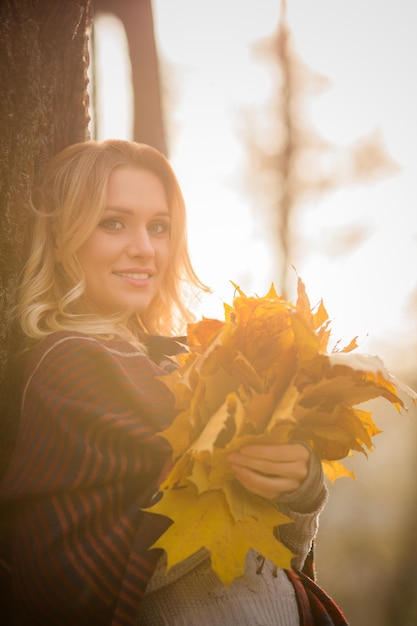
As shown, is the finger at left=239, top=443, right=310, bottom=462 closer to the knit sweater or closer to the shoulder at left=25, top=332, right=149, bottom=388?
the knit sweater

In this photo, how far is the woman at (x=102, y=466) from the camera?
1493 millimetres

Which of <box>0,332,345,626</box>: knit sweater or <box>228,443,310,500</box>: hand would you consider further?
<box>0,332,345,626</box>: knit sweater

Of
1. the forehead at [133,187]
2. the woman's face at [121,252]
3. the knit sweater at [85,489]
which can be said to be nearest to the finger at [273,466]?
the knit sweater at [85,489]

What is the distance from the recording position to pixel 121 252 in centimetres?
207

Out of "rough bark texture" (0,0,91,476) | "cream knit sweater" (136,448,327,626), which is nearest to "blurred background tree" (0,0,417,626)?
"rough bark texture" (0,0,91,476)

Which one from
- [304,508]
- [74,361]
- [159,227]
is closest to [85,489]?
[74,361]

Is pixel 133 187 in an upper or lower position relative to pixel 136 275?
upper

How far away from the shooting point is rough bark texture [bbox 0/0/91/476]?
1.97 meters

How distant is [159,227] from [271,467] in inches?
47.2

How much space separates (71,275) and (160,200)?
471mm

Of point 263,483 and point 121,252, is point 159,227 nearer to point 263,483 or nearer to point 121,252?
point 121,252

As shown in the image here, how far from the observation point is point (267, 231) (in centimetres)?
620

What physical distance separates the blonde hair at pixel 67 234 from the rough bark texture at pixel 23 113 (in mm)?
57

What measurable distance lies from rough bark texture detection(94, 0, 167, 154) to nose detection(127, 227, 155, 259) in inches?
39.9
